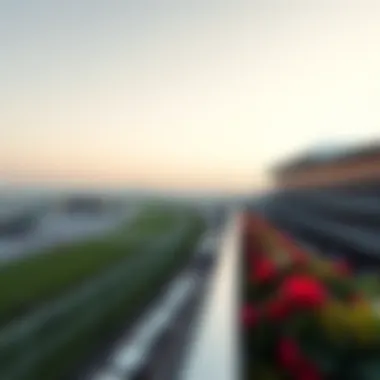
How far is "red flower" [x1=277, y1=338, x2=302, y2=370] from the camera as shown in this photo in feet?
5.04

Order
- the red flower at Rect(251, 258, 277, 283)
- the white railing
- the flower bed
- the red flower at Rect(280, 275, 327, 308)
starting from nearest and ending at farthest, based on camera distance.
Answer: the white railing
the flower bed
the red flower at Rect(280, 275, 327, 308)
the red flower at Rect(251, 258, 277, 283)

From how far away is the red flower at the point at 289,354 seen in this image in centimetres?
154

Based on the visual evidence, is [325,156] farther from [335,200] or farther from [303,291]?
[303,291]

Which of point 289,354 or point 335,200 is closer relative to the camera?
point 289,354

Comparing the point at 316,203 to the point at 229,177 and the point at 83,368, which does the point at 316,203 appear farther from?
the point at 83,368

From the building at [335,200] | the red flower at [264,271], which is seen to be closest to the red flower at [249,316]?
the red flower at [264,271]

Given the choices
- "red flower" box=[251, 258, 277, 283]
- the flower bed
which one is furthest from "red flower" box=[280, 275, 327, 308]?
"red flower" box=[251, 258, 277, 283]

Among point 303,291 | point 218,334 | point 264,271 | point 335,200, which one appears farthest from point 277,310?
point 218,334

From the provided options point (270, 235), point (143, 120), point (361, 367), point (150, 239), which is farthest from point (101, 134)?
point (270, 235)

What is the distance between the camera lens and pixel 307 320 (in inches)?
60.9

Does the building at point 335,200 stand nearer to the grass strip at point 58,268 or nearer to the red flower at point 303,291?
the red flower at point 303,291

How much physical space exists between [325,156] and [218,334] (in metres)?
0.69

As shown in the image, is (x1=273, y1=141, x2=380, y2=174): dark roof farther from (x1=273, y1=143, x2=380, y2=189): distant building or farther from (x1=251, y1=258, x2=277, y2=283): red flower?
(x1=251, y1=258, x2=277, y2=283): red flower

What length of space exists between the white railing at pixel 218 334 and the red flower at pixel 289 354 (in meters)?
0.20
